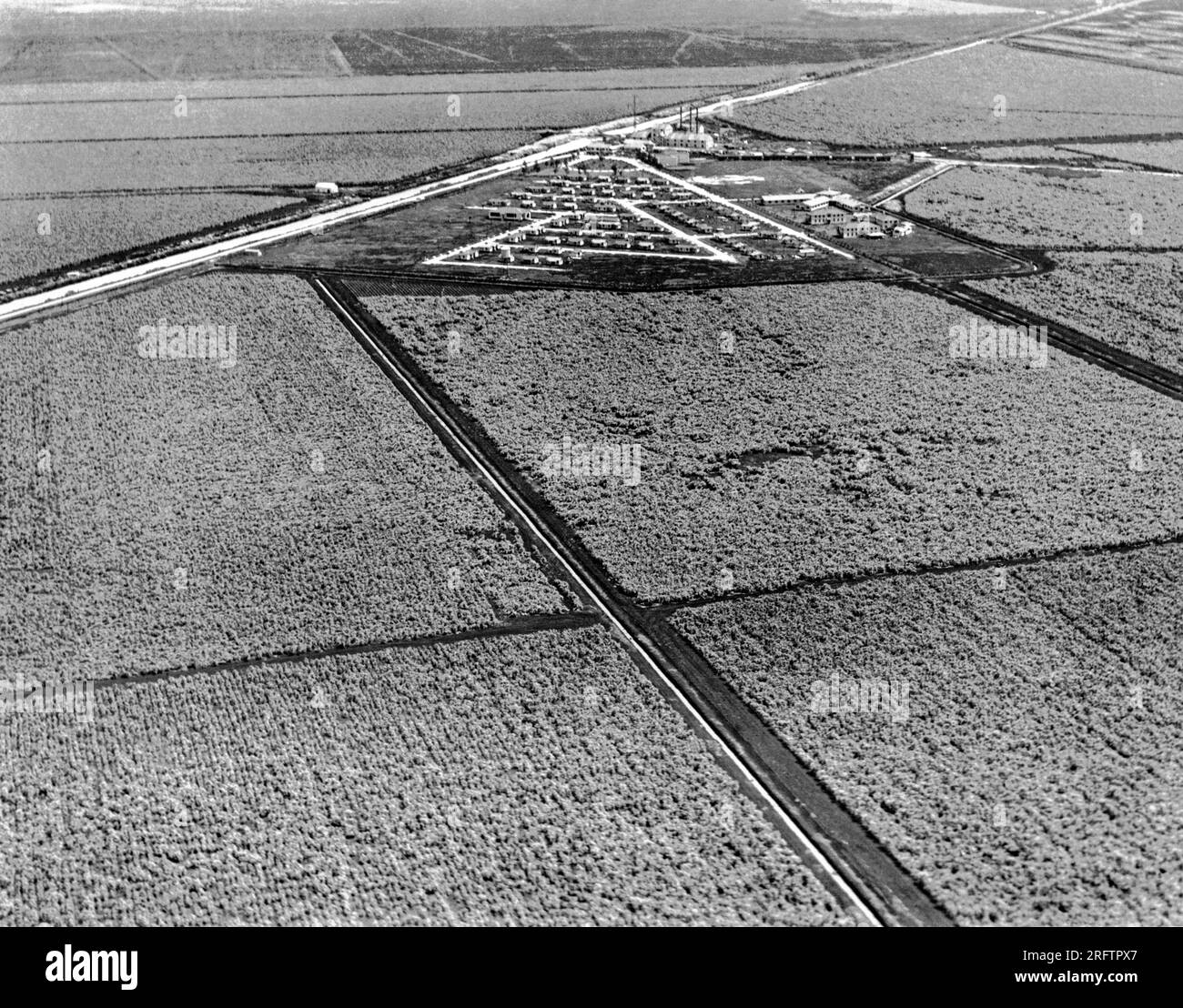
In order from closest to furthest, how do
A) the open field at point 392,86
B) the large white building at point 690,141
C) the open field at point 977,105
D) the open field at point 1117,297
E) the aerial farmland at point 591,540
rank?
the aerial farmland at point 591,540 → the open field at point 1117,297 → the large white building at point 690,141 → the open field at point 977,105 → the open field at point 392,86

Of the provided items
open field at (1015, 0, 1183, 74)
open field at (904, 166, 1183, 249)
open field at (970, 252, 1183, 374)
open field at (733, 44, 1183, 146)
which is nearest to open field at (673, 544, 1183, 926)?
open field at (970, 252, 1183, 374)

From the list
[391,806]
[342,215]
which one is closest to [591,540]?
[391,806]

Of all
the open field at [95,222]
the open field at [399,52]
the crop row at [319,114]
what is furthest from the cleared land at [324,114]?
the open field at [95,222]

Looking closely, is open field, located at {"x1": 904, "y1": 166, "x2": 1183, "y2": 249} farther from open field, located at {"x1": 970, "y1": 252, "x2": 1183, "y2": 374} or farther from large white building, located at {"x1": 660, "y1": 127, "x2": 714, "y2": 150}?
large white building, located at {"x1": 660, "y1": 127, "x2": 714, "y2": 150}

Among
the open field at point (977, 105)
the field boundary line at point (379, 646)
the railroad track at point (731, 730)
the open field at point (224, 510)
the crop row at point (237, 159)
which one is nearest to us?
the railroad track at point (731, 730)

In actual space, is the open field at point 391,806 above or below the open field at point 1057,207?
below

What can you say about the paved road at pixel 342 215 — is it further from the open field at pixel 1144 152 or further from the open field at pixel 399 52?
the open field at pixel 1144 152

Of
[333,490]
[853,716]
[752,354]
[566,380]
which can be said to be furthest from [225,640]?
[752,354]
